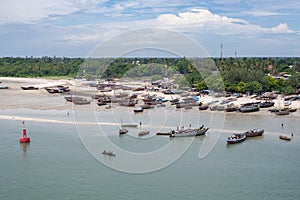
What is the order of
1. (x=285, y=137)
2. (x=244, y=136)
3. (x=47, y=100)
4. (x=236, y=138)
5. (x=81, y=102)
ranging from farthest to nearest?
(x=47, y=100) → (x=81, y=102) → (x=244, y=136) → (x=285, y=137) → (x=236, y=138)

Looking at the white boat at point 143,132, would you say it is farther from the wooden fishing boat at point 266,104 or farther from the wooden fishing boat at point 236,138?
the wooden fishing boat at point 266,104

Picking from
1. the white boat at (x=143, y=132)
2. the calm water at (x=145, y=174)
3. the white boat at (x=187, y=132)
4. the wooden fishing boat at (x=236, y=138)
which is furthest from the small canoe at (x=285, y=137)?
the white boat at (x=143, y=132)

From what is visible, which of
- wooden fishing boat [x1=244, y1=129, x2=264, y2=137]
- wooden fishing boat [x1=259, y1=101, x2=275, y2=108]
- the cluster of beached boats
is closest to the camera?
the cluster of beached boats

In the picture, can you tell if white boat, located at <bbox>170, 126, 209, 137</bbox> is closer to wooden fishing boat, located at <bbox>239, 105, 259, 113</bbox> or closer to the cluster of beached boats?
the cluster of beached boats

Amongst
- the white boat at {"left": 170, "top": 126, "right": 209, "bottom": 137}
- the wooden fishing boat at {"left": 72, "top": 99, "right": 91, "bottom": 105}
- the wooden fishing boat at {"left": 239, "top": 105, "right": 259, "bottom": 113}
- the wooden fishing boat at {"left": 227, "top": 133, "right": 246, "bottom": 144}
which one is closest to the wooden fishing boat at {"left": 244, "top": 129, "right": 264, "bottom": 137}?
the wooden fishing boat at {"left": 227, "top": 133, "right": 246, "bottom": 144}

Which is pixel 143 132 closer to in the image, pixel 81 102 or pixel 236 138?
pixel 236 138

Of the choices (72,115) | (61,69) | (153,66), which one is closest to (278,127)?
(153,66)

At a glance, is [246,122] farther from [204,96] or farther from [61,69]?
[61,69]

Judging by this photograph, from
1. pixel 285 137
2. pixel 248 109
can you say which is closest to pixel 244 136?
pixel 285 137
